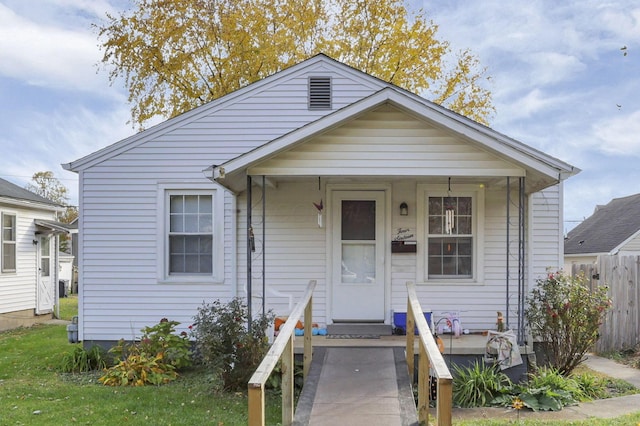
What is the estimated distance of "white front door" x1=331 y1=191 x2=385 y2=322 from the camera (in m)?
8.07

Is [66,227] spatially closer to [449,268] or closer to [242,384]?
[242,384]

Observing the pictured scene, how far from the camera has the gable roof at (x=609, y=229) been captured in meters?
17.8

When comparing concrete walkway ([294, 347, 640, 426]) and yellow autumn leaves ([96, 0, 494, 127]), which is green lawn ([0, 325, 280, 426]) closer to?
concrete walkway ([294, 347, 640, 426])

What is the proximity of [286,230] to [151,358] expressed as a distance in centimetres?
287

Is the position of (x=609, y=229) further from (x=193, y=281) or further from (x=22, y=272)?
(x=22, y=272)

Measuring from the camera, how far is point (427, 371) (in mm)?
4348

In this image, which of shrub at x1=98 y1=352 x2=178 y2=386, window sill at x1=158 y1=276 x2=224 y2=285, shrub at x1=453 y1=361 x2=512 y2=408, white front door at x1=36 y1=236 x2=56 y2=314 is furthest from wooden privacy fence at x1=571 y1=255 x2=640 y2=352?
white front door at x1=36 y1=236 x2=56 y2=314

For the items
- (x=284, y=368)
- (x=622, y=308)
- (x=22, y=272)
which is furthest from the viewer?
(x=22, y=272)

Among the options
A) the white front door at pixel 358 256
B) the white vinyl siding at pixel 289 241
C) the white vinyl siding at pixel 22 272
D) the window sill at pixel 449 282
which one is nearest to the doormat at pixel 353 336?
the white front door at pixel 358 256

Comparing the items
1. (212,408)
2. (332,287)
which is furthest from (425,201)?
(212,408)

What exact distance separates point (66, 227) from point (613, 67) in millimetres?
15772

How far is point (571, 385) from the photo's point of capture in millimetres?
6477

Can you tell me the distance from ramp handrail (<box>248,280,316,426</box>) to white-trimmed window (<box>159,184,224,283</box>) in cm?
286

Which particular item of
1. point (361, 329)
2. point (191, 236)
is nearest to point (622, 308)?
point (361, 329)
